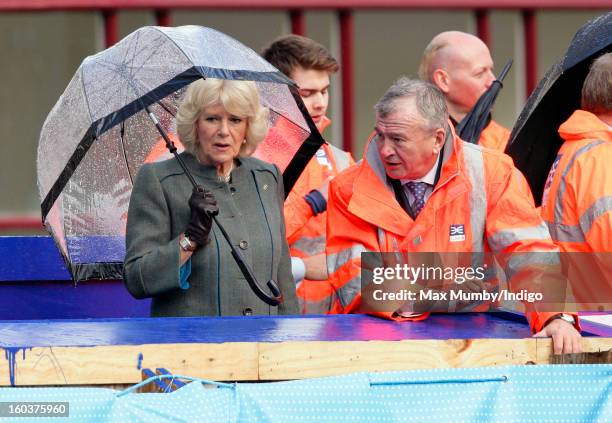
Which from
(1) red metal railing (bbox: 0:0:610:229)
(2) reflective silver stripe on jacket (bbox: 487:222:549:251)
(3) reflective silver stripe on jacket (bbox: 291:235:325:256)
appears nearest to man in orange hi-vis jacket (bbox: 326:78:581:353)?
(2) reflective silver stripe on jacket (bbox: 487:222:549:251)

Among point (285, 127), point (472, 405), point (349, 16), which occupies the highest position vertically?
point (349, 16)

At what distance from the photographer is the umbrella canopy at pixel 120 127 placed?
4.80 meters

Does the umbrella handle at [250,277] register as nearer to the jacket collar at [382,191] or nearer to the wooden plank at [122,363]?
the jacket collar at [382,191]

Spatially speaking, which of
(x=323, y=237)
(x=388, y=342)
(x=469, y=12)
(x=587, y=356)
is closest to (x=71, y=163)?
(x=323, y=237)

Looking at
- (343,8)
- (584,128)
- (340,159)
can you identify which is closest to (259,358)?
(584,128)

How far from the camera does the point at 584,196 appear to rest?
191 inches

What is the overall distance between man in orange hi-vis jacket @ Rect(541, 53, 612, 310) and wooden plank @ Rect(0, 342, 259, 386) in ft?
4.83

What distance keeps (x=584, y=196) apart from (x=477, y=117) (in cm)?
150

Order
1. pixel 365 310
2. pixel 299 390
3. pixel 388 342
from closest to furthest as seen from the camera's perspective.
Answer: pixel 299 390 → pixel 388 342 → pixel 365 310

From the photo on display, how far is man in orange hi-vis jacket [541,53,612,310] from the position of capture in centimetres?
475

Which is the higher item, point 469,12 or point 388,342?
point 469,12

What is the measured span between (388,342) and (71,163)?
1.69 meters

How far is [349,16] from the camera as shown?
986 centimetres

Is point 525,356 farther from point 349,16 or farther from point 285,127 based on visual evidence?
point 349,16
